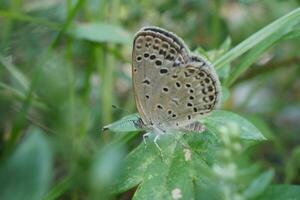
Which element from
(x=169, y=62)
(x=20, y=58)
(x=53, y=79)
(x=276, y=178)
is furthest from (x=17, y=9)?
(x=276, y=178)

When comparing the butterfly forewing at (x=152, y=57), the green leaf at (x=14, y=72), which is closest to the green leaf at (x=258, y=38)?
the butterfly forewing at (x=152, y=57)

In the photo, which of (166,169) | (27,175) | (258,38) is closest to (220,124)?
(166,169)

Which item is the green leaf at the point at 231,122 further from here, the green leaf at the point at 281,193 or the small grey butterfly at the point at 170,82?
the green leaf at the point at 281,193

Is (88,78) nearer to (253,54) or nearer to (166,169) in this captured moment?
(253,54)

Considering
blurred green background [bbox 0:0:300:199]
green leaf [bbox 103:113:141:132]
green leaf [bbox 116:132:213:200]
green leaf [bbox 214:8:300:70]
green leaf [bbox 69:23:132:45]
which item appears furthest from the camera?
green leaf [bbox 69:23:132:45]

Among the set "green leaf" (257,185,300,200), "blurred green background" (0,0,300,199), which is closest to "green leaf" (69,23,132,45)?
"blurred green background" (0,0,300,199)

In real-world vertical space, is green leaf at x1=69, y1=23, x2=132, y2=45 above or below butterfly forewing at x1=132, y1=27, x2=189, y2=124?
below

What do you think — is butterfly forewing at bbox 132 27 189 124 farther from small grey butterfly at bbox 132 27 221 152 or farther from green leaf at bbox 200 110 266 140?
green leaf at bbox 200 110 266 140
